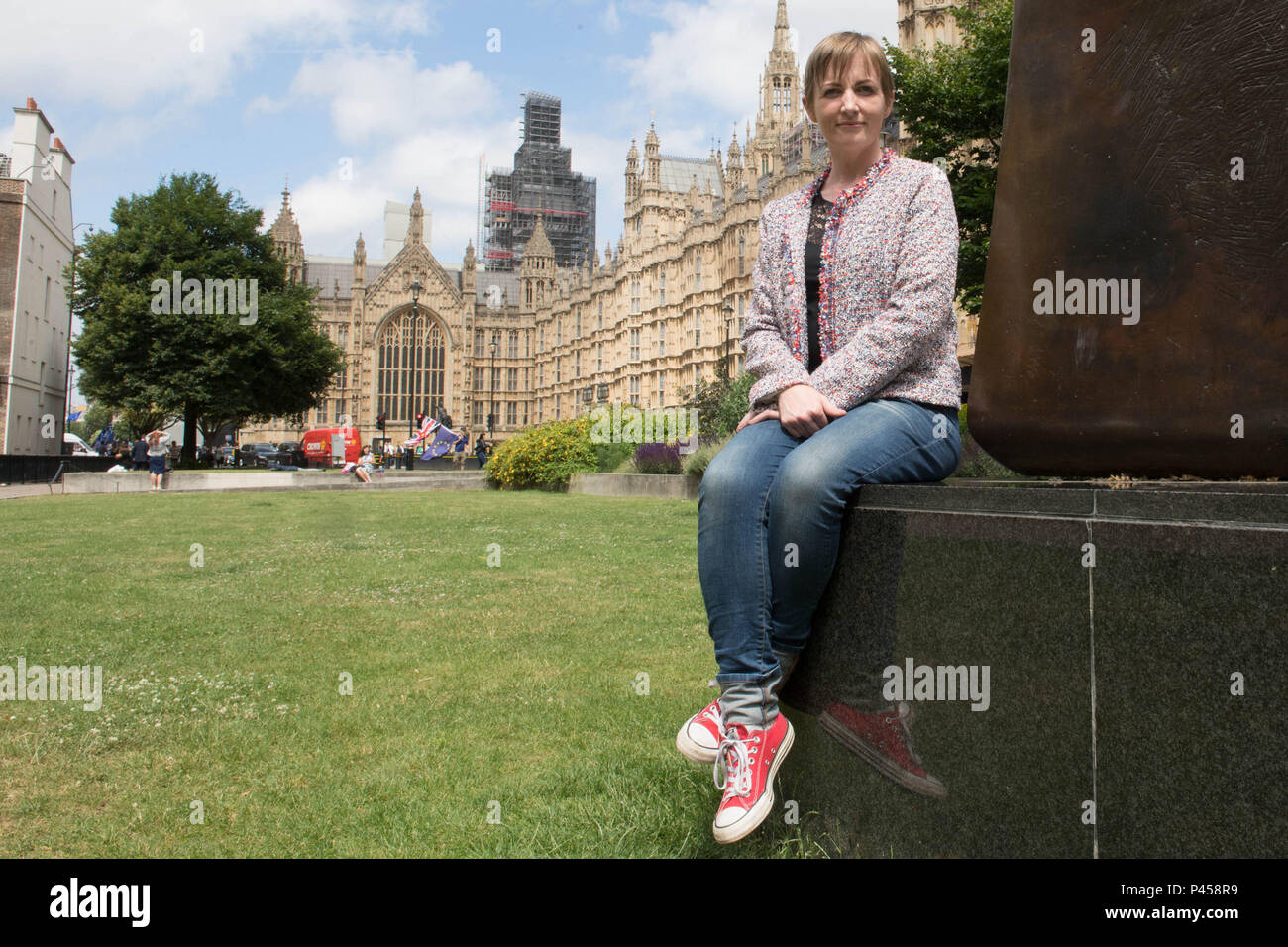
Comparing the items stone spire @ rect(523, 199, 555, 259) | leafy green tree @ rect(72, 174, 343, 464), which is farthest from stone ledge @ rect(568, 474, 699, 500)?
stone spire @ rect(523, 199, 555, 259)

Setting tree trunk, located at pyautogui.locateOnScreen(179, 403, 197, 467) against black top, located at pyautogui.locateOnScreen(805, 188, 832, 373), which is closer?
black top, located at pyautogui.locateOnScreen(805, 188, 832, 373)

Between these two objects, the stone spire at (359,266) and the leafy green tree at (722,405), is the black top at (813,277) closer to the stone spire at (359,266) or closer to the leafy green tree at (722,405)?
the leafy green tree at (722,405)

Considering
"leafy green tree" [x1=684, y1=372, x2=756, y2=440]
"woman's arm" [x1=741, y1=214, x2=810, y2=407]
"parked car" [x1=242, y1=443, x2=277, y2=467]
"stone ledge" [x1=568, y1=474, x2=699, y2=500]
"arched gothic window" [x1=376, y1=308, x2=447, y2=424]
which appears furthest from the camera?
"arched gothic window" [x1=376, y1=308, x2=447, y2=424]

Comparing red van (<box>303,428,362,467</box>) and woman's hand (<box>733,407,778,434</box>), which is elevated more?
red van (<box>303,428,362,467</box>)

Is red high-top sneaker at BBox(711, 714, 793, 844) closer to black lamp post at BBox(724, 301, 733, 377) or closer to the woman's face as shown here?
the woman's face

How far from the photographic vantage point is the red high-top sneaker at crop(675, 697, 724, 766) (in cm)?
233

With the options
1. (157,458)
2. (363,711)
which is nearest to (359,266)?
(157,458)

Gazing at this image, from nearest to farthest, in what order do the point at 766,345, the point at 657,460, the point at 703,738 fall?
the point at 703,738
the point at 766,345
the point at 657,460

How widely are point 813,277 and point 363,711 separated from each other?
8.42 ft

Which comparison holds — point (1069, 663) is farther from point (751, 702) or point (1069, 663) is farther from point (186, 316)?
point (186, 316)

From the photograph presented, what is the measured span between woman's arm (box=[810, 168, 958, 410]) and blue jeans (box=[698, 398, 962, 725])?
0.09 metres

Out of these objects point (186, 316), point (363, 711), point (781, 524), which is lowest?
point (363, 711)

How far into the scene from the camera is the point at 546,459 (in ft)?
82.8

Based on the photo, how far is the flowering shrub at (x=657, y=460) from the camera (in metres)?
22.8
